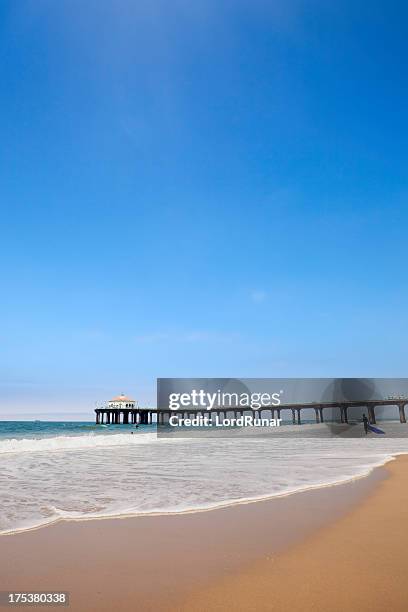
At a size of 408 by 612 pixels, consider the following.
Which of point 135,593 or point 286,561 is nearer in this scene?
point 135,593

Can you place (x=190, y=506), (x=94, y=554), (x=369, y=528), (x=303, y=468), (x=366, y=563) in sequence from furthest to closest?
(x=303, y=468) → (x=190, y=506) → (x=369, y=528) → (x=94, y=554) → (x=366, y=563)

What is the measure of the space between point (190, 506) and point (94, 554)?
2926mm

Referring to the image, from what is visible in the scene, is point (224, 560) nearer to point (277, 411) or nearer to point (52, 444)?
point (52, 444)

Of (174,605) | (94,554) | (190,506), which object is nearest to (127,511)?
(190,506)

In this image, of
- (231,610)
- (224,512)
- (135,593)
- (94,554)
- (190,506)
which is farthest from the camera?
(190,506)

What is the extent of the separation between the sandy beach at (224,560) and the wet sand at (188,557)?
0.01 m

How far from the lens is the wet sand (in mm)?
3635

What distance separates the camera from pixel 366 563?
4348mm

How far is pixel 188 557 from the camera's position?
466 cm

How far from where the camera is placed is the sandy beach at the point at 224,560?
357cm

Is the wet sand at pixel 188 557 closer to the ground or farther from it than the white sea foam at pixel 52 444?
farther from it

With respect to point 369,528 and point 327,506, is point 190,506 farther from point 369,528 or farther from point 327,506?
point 369,528

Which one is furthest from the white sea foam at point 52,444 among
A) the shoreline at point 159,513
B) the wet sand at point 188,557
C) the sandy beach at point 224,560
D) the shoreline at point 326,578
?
the shoreline at point 326,578

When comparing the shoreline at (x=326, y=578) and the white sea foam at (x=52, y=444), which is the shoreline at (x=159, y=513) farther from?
the white sea foam at (x=52, y=444)
